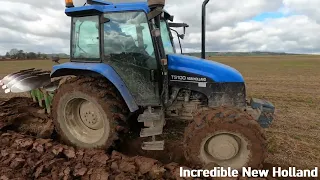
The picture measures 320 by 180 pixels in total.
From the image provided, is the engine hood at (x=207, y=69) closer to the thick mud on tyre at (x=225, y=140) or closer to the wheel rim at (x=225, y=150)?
the thick mud on tyre at (x=225, y=140)

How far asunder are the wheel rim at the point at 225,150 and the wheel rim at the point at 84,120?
5.87ft

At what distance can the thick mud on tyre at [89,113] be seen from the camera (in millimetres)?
4363

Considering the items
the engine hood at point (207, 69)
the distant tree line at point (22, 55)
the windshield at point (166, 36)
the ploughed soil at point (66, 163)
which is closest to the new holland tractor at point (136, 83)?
the engine hood at point (207, 69)

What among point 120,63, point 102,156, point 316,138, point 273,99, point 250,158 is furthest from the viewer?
point 273,99

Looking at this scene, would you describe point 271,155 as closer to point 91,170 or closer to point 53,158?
point 91,170

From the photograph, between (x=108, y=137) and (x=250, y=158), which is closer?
(x=250, y=158)

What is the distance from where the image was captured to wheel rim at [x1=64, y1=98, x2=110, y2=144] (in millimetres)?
4805

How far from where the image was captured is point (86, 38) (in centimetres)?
472

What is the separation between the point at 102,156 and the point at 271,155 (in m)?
2.77

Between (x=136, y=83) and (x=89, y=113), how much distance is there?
107 centimetres

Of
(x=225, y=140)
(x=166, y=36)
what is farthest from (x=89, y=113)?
(x=225, y=140)

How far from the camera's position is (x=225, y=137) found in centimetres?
384

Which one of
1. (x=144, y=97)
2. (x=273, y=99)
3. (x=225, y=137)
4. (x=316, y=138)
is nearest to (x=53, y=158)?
(x=144, y=97)

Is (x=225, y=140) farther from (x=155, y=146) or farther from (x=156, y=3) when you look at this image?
(x=156, y=3)
